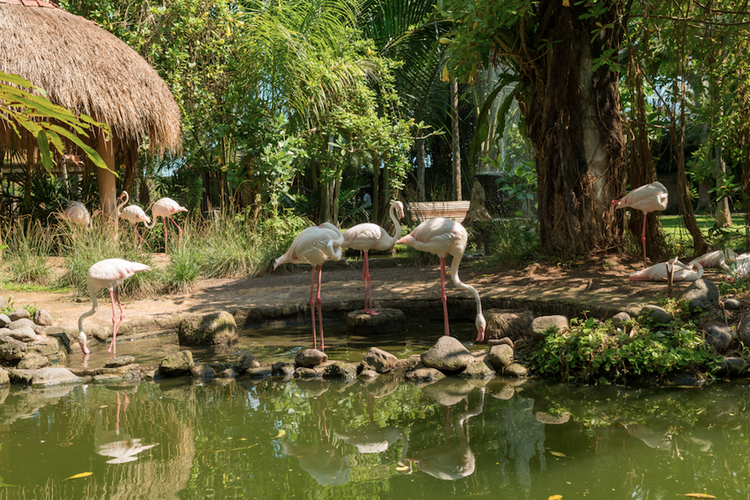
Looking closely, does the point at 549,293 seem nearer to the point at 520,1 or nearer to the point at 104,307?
the point at 520,1

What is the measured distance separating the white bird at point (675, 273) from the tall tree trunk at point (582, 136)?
1.34 m

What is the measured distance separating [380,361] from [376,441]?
1.36m

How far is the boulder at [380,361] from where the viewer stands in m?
4.68

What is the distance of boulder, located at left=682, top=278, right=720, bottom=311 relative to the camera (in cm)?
458

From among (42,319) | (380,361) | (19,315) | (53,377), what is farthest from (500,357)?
(19,315)

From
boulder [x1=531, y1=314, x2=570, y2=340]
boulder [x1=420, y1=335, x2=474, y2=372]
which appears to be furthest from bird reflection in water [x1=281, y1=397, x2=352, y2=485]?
boulder [x1=531, y1=314, x2=570, y2=340]

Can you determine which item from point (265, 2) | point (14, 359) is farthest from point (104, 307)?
point (265, 2)

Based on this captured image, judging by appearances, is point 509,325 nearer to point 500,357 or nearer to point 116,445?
point 500,357

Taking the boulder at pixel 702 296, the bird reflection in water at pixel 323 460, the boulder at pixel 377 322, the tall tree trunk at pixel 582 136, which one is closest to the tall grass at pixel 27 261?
the boulder at pixel 377 322

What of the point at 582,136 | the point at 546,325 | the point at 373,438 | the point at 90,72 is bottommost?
the point at 373,438

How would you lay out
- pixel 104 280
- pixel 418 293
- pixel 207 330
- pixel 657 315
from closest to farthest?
pixel 657 315, pixel 104 280, pixel 207 330, pixel 418 293

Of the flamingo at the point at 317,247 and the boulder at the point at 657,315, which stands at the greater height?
the flamingo at the point at 317,247

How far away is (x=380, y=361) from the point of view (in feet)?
15.4

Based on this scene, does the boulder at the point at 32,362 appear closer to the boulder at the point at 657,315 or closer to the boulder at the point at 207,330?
the boulder at the point at 207,330
